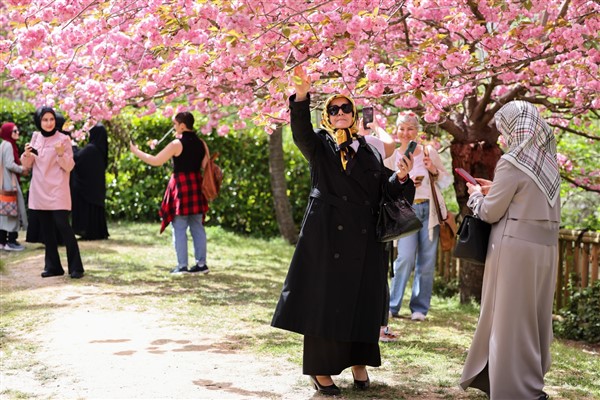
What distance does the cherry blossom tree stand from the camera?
6.23 metres

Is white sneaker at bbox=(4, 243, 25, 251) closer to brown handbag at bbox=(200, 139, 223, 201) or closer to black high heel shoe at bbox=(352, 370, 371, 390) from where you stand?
brown handbag at bbox=(200, 139, 223, 201)

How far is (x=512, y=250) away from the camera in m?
5.39

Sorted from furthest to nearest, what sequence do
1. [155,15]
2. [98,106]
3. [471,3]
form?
[98,106]
[471,3]
[155,15]

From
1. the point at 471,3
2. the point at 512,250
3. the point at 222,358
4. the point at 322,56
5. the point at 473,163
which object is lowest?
the point at 222,358

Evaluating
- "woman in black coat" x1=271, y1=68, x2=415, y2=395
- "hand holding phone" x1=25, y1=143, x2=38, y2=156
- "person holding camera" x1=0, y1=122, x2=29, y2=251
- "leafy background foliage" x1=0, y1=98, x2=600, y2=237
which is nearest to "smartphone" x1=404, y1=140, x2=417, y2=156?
"woman in black coat" x1=271, y1=68, x2=415, y2=395

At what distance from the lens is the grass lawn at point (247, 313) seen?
20.9 ft

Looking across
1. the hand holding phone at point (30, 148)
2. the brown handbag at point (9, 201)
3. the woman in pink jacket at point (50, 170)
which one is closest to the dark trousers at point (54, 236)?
the woman in pink jacket at point (50, 170)

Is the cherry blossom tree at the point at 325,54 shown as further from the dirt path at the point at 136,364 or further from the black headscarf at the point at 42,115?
the dirt path at the point at 136,364

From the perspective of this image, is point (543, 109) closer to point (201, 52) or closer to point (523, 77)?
point (523, 77)

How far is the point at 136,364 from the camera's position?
638 centimetres

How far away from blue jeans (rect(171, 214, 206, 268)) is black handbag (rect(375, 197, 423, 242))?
17.2ft

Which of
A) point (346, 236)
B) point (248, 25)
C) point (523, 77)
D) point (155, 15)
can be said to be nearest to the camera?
point (248, 25)

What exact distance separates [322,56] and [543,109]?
12.6ft

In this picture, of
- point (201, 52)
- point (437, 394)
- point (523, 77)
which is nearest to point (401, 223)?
point (437, 394)
